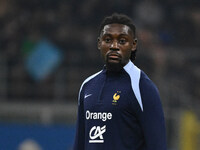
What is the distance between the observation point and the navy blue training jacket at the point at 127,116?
3.60 metres

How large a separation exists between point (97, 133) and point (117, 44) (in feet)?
1.96

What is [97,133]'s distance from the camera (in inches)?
145

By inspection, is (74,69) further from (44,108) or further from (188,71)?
(188,71)

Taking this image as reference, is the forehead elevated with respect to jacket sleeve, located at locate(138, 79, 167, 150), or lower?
elevated

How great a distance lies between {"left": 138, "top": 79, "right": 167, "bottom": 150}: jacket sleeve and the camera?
3.58 meters

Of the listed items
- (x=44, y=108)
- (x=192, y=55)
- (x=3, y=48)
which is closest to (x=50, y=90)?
(x=44, y=108)

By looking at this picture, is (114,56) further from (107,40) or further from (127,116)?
(127,116)

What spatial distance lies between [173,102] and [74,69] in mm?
2043

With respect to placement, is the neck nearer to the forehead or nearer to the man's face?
the man's face

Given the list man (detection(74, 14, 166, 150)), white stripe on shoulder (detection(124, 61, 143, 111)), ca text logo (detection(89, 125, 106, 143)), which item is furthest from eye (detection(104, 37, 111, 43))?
ca text logo (detection(89, 125, 106, 143))

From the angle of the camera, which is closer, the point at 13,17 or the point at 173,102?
the point at 173,102

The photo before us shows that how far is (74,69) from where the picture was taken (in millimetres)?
11008

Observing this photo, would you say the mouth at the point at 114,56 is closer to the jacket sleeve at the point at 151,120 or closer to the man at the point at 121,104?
the man at the point at 121,104

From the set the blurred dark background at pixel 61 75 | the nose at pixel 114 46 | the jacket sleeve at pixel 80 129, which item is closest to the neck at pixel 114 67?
the nose at pixel 114 46
